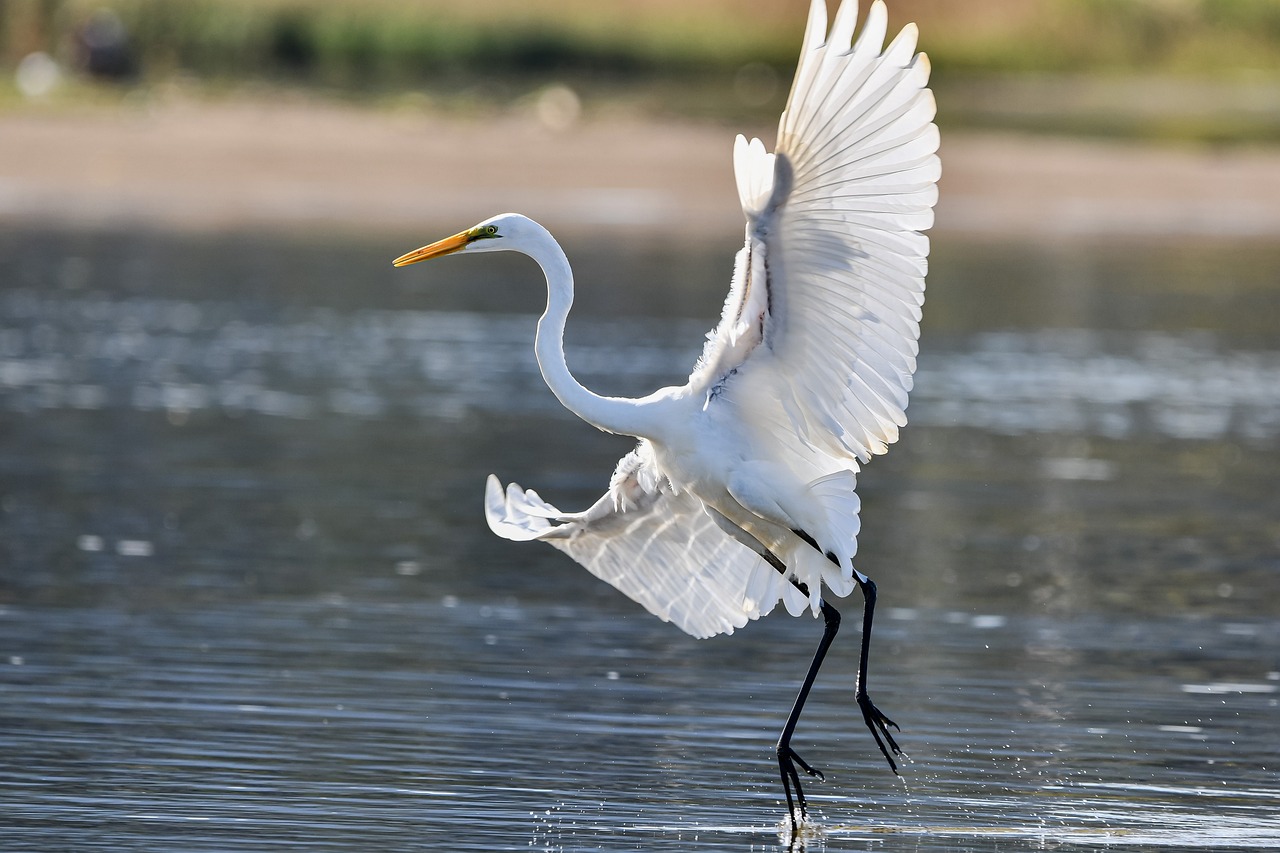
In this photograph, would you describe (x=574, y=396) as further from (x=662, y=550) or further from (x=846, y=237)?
(x=846, y=237)

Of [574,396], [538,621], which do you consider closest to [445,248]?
[574,396]

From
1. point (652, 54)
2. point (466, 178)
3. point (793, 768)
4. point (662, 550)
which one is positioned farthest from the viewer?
point (652, 54)

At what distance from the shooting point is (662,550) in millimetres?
8180

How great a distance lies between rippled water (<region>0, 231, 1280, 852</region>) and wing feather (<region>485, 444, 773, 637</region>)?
0.42 meters

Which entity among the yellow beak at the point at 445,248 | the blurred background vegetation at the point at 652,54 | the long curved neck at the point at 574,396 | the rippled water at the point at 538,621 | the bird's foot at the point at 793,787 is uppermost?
the yellow beak at the point at 445,248

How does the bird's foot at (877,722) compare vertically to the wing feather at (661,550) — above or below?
below

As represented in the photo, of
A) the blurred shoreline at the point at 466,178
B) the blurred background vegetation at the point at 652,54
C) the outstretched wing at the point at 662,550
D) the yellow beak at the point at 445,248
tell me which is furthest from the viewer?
the blurred background vegetation at the point at 652,54

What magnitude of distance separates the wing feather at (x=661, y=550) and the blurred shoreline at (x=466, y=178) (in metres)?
18.7

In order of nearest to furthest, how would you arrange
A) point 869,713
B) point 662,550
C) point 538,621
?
point 869,713, point 662,550, point 538,621

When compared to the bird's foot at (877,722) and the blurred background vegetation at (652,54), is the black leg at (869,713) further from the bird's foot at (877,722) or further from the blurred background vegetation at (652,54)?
the blurred background vegetation at (652,54)

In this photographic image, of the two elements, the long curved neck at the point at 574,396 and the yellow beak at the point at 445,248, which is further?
the yellow beak at the point at 445,248

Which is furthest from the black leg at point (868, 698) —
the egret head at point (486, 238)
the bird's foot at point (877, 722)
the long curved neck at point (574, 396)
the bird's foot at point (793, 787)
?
the egret head at point (486, 238)

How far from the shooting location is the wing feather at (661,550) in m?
8.06

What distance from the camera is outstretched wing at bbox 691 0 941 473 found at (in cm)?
688
